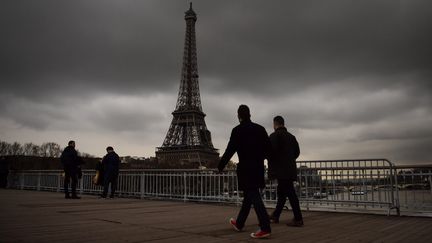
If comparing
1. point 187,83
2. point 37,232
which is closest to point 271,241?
point 37,232

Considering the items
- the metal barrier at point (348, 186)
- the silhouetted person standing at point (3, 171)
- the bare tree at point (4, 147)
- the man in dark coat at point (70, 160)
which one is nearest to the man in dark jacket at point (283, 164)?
the metal barrier at point (348, 186)

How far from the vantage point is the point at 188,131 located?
229 feet

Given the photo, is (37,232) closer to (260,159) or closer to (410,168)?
(260,159)

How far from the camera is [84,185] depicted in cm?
1556

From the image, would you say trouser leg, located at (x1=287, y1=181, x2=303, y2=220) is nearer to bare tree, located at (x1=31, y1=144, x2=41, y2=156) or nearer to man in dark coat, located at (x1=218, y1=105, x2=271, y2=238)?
man in dark coat, located at (x1=218, y1=105, x2=271, y2=238)

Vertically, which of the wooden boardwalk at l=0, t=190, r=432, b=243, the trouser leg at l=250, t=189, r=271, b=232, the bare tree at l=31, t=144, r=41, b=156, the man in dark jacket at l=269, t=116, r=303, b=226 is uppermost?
the bare tree at l=31, t=144, r=41, b=156

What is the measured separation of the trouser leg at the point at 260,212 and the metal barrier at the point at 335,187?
3988mm

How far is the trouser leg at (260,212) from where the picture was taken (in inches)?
186

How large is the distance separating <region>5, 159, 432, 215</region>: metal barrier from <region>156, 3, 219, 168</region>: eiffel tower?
176 feet

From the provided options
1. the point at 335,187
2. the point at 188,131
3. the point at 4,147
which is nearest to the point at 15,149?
the point at 4,147

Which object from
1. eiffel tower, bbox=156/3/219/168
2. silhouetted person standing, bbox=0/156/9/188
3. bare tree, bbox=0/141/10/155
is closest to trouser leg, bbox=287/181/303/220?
silhouetted person standing, bbox=0/156/9/188

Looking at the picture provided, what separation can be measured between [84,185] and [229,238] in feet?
40.5

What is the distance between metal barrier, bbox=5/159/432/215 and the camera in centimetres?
757

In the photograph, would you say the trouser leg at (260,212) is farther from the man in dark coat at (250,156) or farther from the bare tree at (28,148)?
the bare tree at (28,148)
